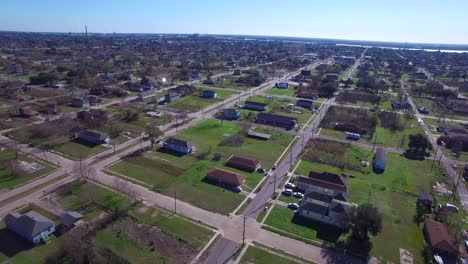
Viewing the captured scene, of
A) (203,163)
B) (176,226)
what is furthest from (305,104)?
(176,226)

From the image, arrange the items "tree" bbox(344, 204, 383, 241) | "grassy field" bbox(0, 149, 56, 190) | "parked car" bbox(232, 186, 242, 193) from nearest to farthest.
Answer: "tree" bbox(344, 204, 383, 241)
"grassy field" bbox(0, 149, 56, 190)
"parked car" bbox(232, 186, 242, 193)

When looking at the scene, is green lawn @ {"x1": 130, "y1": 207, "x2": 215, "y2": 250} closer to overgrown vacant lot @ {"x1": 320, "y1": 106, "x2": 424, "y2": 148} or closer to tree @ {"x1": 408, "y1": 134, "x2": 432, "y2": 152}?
overgrown vacant lot @ {"x1": 320, "y1": 106, "x2": 424, "y2": 148}

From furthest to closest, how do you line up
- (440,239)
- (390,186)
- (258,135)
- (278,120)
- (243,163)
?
(278,120) < (258,135) < (243,163) < (390,186) < (440,239)

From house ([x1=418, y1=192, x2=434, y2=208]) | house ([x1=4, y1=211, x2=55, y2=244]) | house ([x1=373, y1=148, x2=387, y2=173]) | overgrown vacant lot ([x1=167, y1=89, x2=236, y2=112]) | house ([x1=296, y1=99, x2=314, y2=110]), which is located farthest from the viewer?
house ([x1=296, y1=99, x2=314, y2=110])

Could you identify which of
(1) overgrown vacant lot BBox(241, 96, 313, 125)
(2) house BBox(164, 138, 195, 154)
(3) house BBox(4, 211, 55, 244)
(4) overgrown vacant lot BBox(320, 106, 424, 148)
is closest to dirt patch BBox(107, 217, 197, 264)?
(3) house BBox(4, 211, 55, 244)

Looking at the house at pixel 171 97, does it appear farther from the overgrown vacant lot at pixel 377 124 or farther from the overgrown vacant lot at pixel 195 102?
the overgrown vacant lot at pixel 377 124

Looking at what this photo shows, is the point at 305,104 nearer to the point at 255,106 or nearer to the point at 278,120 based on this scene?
the point at 255,106

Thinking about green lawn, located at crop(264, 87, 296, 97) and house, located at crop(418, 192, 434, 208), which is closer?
house, located at crop(418, 192, 434, 208)
